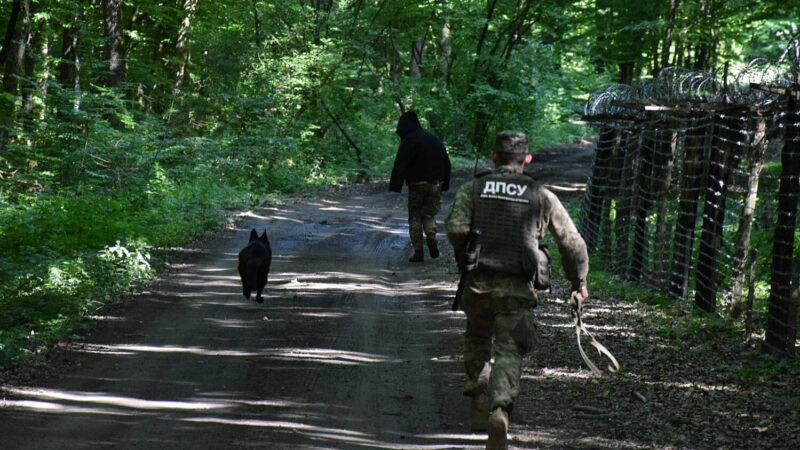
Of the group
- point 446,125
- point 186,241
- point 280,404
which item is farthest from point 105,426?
point 446,125

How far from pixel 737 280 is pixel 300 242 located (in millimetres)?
8222

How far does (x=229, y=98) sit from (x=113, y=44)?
11.9ft

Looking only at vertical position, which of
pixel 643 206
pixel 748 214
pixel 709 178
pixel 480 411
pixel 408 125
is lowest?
pixel 480 411

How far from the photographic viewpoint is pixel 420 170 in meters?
12.5

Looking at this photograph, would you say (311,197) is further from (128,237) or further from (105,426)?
(105,426)

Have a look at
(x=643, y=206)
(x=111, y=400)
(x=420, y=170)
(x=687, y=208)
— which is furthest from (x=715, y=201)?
(x=111, y=400)

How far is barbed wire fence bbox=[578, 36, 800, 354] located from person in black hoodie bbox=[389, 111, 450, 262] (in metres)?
2.95

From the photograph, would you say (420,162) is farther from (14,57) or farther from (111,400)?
(14,57)

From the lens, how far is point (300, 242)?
14.7 metres

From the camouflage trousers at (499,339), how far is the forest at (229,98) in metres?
4.22

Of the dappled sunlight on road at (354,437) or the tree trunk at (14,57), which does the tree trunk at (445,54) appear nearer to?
the tree trunk at (14,57)

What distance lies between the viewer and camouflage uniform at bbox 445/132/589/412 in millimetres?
5297

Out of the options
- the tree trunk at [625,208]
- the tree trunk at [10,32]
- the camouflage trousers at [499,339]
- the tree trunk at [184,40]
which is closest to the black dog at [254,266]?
the camouflage trousers at [499,339]

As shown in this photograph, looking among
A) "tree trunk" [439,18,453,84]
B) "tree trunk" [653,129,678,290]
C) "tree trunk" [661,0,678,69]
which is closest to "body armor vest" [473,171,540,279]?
"tree trunk" [653,129,678,290]
